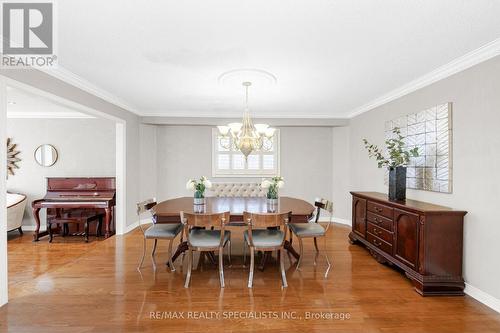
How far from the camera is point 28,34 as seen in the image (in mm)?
2004

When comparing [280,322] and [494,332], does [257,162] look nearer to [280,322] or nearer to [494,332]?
[280,322]

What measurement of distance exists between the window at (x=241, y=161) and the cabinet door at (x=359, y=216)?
1954 millimetres

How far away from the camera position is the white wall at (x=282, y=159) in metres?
5.33

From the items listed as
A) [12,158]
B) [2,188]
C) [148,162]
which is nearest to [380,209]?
[2,188]

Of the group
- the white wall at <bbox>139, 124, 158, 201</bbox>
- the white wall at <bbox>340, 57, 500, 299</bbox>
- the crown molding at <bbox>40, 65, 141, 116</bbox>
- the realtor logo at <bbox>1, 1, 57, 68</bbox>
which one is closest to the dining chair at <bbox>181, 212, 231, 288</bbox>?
the realtor logo at <bbox>1, 1, 57, 68</bbox>

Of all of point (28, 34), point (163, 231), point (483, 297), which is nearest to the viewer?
point (28, 34)

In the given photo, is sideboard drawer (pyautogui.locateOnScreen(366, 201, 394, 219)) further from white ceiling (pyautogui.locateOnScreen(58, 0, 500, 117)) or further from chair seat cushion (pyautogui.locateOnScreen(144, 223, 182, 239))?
chair seat cushion (pyautogui.locateOnScreen(144, 223, 182, 239))

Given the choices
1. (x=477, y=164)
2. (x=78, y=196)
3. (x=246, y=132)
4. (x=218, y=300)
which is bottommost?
(x=218, y=300)

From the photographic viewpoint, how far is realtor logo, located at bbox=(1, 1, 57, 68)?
66.9 inches

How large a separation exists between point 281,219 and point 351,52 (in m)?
1.78

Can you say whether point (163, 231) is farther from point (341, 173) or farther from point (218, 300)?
point (341, 173)

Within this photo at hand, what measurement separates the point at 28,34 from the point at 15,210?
386 centimetres

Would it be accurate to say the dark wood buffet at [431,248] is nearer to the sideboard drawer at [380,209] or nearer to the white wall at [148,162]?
the sideboard drawer at [380,209]

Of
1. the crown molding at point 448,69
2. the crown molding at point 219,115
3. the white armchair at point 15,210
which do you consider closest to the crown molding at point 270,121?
the crown molding at point 219,115
